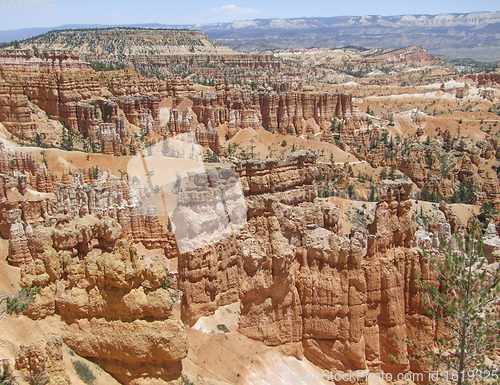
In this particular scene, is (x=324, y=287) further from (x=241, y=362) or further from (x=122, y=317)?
(x=122, y=317)

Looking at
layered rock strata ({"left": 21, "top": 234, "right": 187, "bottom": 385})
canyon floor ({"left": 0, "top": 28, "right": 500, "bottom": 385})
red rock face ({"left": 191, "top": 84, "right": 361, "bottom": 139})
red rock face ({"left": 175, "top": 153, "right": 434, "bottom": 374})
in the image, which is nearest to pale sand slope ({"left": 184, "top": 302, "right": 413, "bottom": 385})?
canyon floor ({"left": 0, "top": 28, "right": 500, "bottom": 385})

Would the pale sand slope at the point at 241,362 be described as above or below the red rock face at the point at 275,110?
below

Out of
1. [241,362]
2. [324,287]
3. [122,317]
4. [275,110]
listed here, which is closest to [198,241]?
[241,362]

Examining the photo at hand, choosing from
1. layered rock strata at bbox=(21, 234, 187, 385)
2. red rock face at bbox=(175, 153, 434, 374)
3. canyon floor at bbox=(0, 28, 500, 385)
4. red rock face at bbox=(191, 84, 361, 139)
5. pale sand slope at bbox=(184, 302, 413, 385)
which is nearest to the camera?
layered rock strata at bbox=(21, 234, 187, 385)

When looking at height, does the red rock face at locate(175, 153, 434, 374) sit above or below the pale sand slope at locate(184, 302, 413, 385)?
above

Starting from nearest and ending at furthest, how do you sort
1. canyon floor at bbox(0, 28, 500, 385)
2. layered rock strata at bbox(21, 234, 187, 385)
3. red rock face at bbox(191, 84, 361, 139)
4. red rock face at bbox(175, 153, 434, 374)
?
layered rock strata at bbox(21, 234, 187, 385)
canyon floor at bbox(0, 28, 500, 385)
red rock face at bbox(175, 153, 434, 374)
red rock face at bbox(191, 84, 361, 139)

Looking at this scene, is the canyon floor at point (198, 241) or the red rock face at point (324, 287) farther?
the red rock face at point (324, 287)

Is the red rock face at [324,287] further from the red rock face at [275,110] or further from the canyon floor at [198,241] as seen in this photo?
the red rock face at [275,110]

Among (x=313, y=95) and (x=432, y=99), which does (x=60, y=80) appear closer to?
(x=313, y=95)

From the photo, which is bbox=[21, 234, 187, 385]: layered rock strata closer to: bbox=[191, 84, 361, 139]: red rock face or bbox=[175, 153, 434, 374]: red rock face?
bbox=[175, 153, 434, 374]: red rock face

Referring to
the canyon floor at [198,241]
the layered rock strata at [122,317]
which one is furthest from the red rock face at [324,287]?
the layered rock strata at [122,317]

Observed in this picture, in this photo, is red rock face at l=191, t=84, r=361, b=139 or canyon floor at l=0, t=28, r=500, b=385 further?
red rock face at l=191, t=84, r=361, b=139
